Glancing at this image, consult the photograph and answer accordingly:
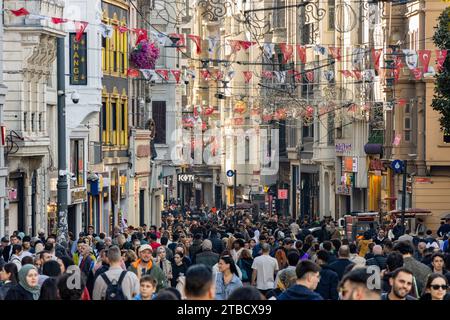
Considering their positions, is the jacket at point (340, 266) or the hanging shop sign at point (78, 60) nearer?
the jacket at point (340, 266)

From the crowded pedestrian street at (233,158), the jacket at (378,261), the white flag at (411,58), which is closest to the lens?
the crowded pedestrian street at (233,158)

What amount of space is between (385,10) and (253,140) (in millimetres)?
37702

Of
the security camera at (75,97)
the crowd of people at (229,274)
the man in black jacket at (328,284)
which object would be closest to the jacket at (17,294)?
the crowd of people at (229,274)

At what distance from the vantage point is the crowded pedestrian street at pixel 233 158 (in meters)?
21.0

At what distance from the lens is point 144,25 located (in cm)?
7419

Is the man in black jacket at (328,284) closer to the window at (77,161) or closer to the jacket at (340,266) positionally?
the jacket at (340,266)

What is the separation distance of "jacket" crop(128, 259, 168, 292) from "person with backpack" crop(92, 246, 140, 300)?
227 cm

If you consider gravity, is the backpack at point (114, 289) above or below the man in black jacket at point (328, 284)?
above

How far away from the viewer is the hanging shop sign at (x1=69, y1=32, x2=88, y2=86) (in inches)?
2162

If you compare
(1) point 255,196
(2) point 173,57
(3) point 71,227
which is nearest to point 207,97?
(1) point 255,196

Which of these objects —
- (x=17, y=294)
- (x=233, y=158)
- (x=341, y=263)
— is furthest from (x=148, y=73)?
(x=233, y=158)

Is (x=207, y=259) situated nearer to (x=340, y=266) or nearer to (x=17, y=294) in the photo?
(x=340, y=266)

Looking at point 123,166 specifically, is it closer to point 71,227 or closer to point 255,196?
point 71,227

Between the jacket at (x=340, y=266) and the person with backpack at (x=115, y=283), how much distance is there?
4549mm
